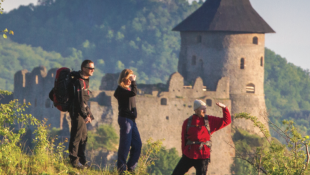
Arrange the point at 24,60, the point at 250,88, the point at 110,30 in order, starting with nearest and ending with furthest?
the point at 250,88
the point at 24,60
the point at 110,30

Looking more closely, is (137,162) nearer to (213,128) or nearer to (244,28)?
(213,128)

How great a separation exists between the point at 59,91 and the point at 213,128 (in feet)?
6.33

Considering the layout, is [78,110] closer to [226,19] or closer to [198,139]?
[198,139]

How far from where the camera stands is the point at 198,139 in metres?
7.11

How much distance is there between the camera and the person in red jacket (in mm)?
7086

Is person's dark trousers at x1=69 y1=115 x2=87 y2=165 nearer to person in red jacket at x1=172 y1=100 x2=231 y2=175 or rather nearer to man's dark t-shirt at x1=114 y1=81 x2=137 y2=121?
man's dark t-shirt at x1=114 y1=81 x2=137 y2=121

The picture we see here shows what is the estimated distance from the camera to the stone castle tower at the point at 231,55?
30.6 m

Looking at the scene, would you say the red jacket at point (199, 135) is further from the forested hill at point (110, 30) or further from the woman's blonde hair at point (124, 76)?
the forested hill at point (110, 30)

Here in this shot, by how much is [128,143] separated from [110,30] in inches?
3301

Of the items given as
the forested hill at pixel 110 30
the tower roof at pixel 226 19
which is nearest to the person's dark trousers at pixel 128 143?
the tower roof at pixel 226 19

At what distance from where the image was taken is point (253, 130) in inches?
1208

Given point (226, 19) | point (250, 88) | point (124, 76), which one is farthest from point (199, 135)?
point (226, 19)

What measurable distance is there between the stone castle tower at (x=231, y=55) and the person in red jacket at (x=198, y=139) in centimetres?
2320

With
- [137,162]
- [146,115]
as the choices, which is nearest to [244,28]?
Answer: [146,115]
